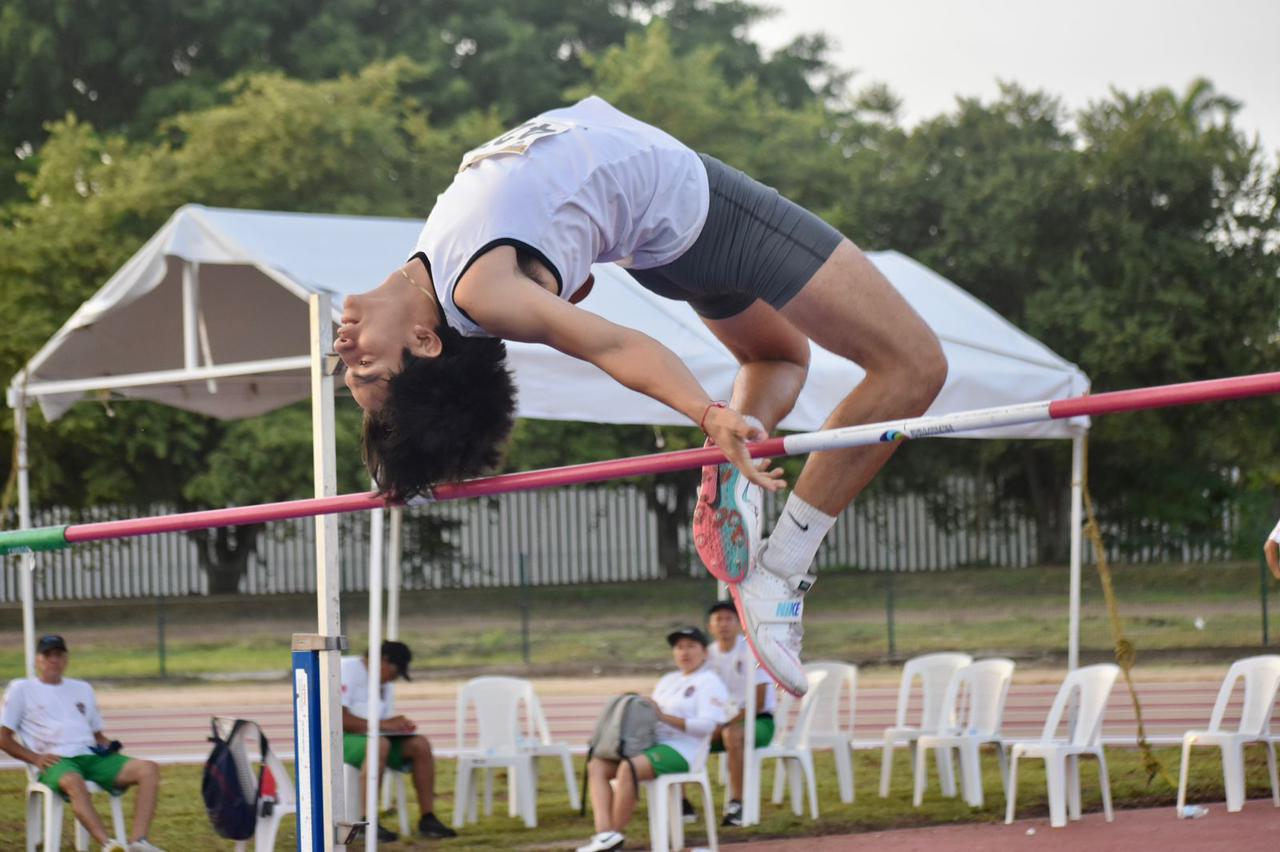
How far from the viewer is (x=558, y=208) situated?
2.95m

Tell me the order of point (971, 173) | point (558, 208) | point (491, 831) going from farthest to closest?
point (971, 173)
point (491, 831)
point (558, 208)

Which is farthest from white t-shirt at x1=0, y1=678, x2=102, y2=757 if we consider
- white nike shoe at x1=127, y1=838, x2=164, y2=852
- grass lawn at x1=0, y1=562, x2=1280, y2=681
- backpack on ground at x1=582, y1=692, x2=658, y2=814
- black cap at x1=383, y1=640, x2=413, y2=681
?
grass lawn at x1=0, y1=562, x2=1280, y2=681

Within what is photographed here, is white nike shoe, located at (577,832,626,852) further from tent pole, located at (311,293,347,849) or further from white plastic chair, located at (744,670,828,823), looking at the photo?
tent pole, located at (311,293,347,849)

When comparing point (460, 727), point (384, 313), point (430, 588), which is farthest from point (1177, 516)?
point (384, 313)

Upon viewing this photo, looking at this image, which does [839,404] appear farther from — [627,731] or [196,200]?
[196,200]

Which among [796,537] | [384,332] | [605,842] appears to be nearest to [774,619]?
[796,537]

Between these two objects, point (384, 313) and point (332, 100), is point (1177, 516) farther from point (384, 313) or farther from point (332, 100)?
point (384, 313)

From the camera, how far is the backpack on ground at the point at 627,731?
7000 mm

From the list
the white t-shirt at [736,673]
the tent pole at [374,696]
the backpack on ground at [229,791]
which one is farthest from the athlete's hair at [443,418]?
the white t-shirt at [736,673]

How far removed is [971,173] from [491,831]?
49.5ft

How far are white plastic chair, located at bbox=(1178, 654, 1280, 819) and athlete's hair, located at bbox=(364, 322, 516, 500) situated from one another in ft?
16.2

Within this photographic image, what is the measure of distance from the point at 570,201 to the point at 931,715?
6157 mm

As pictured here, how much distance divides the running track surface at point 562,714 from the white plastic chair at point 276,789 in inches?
141

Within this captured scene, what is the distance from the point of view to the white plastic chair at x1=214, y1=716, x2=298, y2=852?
20.2 ft
